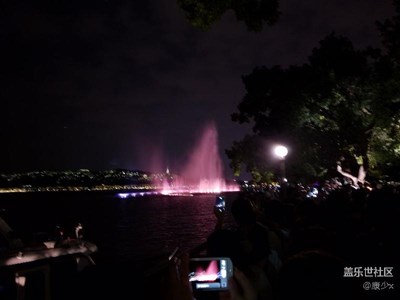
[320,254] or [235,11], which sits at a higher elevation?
[235,11]

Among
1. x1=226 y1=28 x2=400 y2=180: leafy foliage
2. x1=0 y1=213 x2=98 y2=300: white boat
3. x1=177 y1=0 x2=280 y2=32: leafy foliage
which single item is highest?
x1=226 y1=28 x2=400 y2=180: leafy foliage

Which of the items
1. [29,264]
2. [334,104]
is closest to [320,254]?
[29,264]

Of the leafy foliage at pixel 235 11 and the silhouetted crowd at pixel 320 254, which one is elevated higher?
the leafy foliage at pixel 235 11

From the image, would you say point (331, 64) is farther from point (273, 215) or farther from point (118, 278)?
point (118, 278)

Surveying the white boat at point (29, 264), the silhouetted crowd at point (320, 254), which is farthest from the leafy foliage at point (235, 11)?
the white boat at point (29, 264)

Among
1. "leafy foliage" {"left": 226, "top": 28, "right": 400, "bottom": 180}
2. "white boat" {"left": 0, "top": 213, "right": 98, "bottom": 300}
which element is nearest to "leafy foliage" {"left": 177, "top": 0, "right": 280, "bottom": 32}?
"white boat" {"left": 0, "top": 213, "right": 98, "bottom": 300}

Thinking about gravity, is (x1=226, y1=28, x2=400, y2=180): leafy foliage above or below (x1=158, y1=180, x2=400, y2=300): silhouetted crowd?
above

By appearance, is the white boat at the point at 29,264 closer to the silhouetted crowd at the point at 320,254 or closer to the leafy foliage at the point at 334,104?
the silhouetted crowd at the point at 320,254

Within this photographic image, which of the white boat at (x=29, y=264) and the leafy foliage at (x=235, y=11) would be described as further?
the leafy foliage at (x=235, y=11)

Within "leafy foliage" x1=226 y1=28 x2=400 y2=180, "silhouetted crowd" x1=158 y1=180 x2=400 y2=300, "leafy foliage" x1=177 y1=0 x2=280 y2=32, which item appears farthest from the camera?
"leafy foliage" x1=226 y1=28 x2=400 y2=180

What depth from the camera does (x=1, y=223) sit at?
805cm

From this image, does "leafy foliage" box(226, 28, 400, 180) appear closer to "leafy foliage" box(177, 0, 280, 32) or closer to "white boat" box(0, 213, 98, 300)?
"leafy foliage" box(177, 0, 280, 32)

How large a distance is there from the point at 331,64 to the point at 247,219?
80.5 feet

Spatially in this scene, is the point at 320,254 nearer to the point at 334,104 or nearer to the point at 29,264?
the point at 29,264
